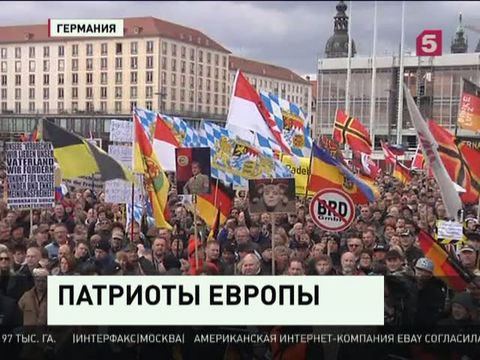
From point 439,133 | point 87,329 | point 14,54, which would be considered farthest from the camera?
point 439,133

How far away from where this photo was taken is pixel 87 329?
18.4 feet

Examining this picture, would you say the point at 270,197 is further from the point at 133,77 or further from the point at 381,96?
the point at 381,96

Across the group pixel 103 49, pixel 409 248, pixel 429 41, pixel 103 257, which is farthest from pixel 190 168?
pixel 429 41

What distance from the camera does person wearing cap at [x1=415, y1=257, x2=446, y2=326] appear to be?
5672mm

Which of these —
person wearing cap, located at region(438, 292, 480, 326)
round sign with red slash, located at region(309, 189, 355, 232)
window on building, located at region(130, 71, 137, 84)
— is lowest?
person wearing cap, located at region(438, 292, 480, 326)

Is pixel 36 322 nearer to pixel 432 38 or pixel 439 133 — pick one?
pixel 432 38

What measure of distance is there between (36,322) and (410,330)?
2758 mm

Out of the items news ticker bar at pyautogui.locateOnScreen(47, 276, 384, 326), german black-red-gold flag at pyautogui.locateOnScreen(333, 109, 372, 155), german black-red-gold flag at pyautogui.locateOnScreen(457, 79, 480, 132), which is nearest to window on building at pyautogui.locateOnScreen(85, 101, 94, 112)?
news ticker bar at pyautogui.locateOnScreen(47, 276, 384, 326)

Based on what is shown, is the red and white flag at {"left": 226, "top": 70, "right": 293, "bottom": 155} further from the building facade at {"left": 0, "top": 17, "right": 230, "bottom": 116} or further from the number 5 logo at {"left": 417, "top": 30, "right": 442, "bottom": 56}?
the number 5 logo at {"left": 417, "top": 30, "right": 442, "bottom": 56}

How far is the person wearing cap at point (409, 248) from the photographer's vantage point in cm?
691

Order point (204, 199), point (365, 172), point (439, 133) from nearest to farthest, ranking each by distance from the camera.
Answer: point (204, 199)
point (439, 133)
point (365, 172)

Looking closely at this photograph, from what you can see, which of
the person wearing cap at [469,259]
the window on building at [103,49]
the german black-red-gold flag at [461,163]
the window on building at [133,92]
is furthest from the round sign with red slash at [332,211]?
the german black-red-gold flag at [461,163]

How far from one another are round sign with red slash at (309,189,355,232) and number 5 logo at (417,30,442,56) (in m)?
1.75

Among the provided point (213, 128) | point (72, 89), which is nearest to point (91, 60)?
point (72, 89)
